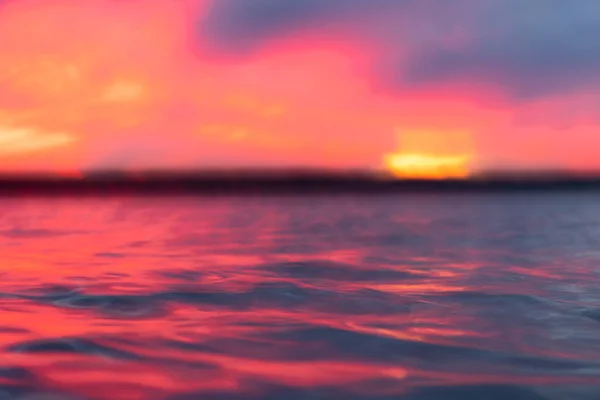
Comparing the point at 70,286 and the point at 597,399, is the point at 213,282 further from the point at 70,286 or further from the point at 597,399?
the point at 597,399

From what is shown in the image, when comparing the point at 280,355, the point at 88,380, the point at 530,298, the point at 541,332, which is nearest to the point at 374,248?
the point at 530,298

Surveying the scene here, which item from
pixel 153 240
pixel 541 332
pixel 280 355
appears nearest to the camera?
pixel 280 355

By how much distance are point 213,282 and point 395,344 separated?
161 inches

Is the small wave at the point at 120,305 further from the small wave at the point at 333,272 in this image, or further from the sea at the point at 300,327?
the small wave at the point at 333,272

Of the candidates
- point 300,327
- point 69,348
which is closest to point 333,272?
point 300,327

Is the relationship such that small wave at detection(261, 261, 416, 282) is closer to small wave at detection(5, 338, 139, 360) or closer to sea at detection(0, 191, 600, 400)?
sea at detection(0, 191, 600, 400)

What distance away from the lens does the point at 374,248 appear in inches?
582

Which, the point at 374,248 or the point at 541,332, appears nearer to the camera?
the point at 541,332

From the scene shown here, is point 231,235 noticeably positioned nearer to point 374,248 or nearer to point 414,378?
point 374,248

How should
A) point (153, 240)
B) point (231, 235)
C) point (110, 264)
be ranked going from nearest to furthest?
point (110, 264) → point (153, 240) → point (231, 235)

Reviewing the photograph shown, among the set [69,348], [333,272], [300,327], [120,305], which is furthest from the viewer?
[333,272]

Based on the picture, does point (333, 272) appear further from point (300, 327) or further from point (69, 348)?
point (69, 348)

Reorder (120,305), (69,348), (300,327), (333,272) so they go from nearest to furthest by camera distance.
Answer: (69,348), (300,327), (120,305), (333,272)

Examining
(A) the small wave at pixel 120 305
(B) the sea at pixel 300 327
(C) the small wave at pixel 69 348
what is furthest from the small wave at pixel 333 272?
(C) the small wave at pixel 69 348
